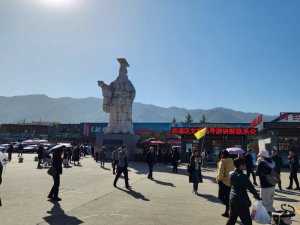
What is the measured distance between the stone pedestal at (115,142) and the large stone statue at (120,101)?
2.83 ft

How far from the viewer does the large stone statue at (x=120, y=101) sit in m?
35.2

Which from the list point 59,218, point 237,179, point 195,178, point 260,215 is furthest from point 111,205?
point 260,215

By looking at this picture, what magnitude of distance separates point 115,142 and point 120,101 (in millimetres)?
4404

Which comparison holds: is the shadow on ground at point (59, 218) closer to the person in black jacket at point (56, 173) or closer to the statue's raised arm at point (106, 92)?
the person in black jacket at point (56, 173)

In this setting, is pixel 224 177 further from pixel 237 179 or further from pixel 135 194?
pixel 135 194

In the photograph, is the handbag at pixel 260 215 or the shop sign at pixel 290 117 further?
the shop sign at pixel 290 117

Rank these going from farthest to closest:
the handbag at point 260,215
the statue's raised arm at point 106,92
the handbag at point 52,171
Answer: the statue's raised arm at point 106,92
the handbag at point 52,171
the handbag at point 260,215

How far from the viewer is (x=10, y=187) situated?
41.4 ft

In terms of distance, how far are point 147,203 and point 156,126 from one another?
217 ft

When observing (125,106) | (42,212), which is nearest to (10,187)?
(42,212)

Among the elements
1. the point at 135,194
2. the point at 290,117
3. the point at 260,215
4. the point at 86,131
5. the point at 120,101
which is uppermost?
the point at 120,101

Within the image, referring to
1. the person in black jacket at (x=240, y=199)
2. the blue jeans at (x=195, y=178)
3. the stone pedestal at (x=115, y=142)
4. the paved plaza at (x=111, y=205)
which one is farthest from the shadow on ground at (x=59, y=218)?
the stone pedestal at (x=115, y=142)

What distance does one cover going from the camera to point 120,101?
116ft

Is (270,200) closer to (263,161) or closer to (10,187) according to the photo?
(263,161)
